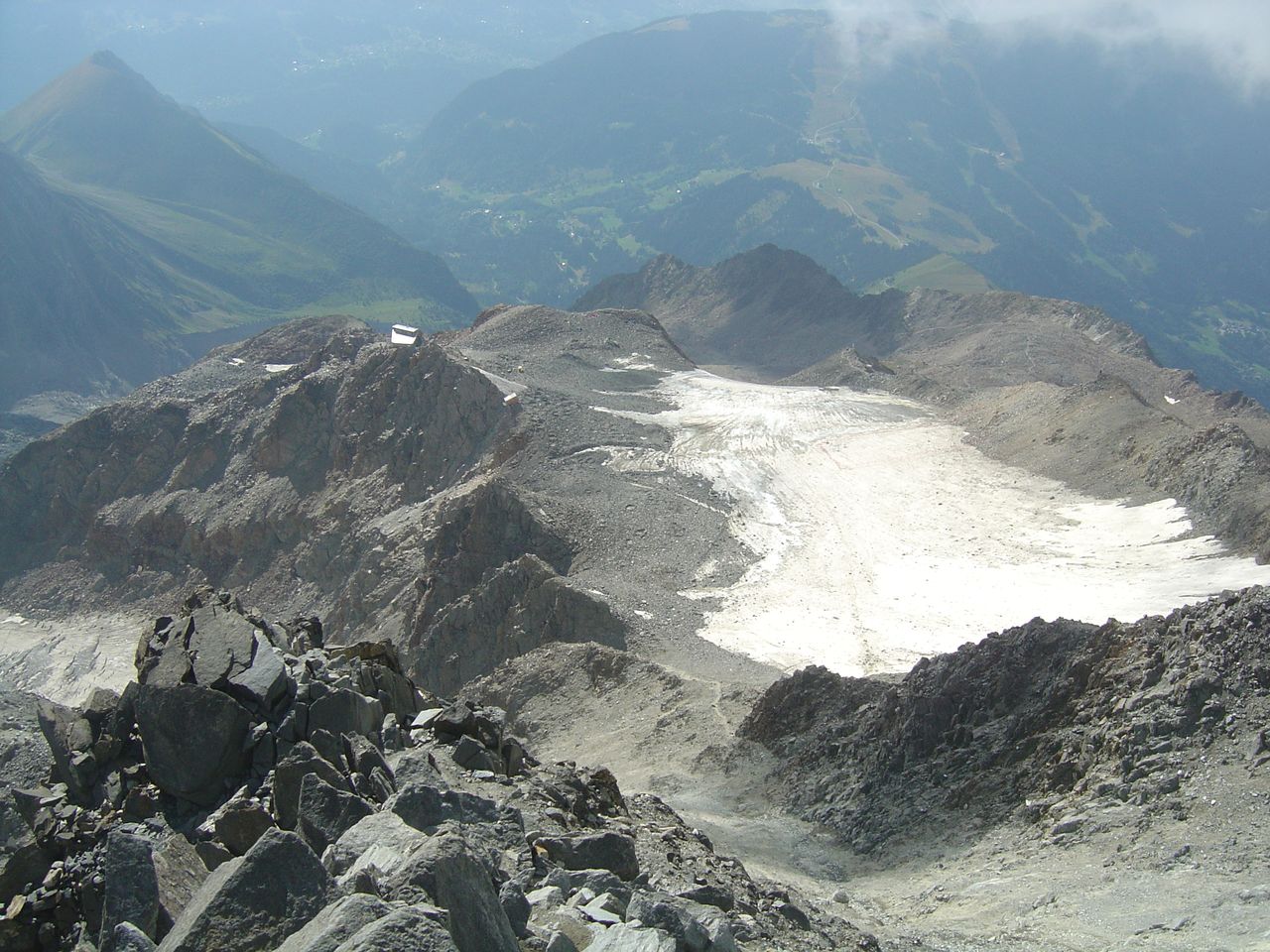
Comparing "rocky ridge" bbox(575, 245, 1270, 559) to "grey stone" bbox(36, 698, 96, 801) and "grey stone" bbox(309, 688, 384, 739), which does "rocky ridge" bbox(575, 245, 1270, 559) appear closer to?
"grey stone" bbox(309, 688, 384, 739)

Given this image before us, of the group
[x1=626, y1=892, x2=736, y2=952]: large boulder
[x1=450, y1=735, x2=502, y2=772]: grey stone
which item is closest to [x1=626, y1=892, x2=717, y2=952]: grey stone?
[x1=626, y1=892, x2=736, y2=952]: large boulder

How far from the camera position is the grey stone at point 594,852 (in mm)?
13672

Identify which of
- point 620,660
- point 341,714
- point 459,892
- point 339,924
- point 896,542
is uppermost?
point 339,924

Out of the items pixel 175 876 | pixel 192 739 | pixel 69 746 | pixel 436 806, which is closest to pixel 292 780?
pixel 436 806

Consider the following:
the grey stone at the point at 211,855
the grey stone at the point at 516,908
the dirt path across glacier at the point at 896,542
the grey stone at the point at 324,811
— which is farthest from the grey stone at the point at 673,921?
the dirt path across glacier at the point at 896,542

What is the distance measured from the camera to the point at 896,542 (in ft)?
160

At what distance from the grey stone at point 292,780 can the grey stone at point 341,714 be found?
155cm

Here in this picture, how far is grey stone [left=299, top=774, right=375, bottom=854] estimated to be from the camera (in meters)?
12.6

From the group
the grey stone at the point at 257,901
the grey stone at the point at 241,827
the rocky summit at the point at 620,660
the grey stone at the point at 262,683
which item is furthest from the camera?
the grey stone at the point at 262,683

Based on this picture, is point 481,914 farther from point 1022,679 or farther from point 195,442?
point 195,442

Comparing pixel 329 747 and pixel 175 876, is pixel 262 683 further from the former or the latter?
pixel 175 876

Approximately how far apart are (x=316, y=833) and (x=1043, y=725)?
14477mm

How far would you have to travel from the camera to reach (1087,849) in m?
18.3

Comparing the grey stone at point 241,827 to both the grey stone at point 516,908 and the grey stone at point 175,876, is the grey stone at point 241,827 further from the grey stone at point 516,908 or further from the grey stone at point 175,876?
the grey stone at point 516,908
